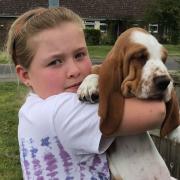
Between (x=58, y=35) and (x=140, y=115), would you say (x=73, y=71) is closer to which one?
(x=58, y=35)

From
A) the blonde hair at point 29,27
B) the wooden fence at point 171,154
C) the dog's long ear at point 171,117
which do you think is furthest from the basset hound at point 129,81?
the wooden fence at point 171,154

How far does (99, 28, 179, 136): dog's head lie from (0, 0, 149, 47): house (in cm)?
4171

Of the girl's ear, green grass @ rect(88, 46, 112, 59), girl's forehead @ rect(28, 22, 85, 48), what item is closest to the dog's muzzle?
girl's forehead @ rect(28, 22, 85, 48)

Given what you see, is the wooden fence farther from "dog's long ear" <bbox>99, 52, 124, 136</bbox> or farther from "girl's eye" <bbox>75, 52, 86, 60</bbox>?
"dog's long ear" <bbox>99, 52, 124, 136</bbox>

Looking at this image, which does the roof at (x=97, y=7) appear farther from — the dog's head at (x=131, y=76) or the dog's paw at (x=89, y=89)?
the dog's head at (x=131, y=76)

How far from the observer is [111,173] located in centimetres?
261

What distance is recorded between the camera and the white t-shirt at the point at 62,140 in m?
2.53

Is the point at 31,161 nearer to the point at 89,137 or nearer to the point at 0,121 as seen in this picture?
the point at 89,137

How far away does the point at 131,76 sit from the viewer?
2357 millimetres

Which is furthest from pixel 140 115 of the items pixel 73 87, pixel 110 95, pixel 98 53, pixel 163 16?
pixel 163 16

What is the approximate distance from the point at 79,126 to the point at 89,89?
0.19 metres

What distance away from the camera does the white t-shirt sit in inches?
99.7

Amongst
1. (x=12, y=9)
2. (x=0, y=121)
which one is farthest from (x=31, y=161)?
(x=12, y=9)

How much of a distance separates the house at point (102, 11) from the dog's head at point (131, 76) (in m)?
41.7
